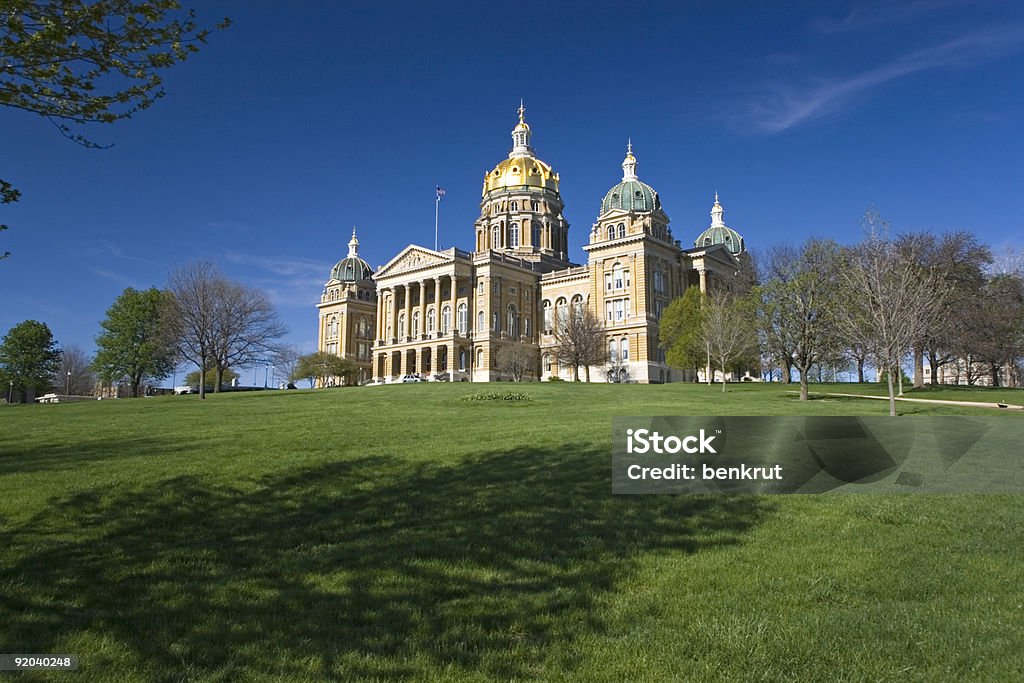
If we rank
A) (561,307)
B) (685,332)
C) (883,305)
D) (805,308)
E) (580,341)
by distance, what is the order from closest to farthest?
(883,305) → (805,308) → (685,332) → (580,341) → (561,307)

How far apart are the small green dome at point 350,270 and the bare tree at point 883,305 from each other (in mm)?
81477

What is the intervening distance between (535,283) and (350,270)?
35.1 meters

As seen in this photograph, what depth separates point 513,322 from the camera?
84312 millimetres

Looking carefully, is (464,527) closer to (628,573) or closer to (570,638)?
(628,573)

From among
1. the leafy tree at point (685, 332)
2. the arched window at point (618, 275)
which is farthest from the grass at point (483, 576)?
the arched window at point (618, 275)

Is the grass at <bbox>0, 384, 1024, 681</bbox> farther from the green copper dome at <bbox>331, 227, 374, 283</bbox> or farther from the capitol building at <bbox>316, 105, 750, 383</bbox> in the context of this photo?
the green copper dome at <bbox>331, 227, 374, 283</bbox>

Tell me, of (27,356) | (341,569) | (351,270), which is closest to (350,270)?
(351,270)

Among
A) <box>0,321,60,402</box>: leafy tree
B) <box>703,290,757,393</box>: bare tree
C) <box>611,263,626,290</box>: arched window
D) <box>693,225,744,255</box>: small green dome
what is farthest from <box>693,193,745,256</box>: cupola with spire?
<box>0,321,60,402</box>: leafy tree

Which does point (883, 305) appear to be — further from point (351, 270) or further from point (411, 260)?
point (351, 270)

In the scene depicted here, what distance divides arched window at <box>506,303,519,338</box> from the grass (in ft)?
235

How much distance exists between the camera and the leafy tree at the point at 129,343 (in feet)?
211

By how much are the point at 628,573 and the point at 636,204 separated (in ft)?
248

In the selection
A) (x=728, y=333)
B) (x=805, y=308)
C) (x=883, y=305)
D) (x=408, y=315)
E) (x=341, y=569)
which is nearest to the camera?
(x=341, y=569)

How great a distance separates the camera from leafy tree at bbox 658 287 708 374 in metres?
54.5
